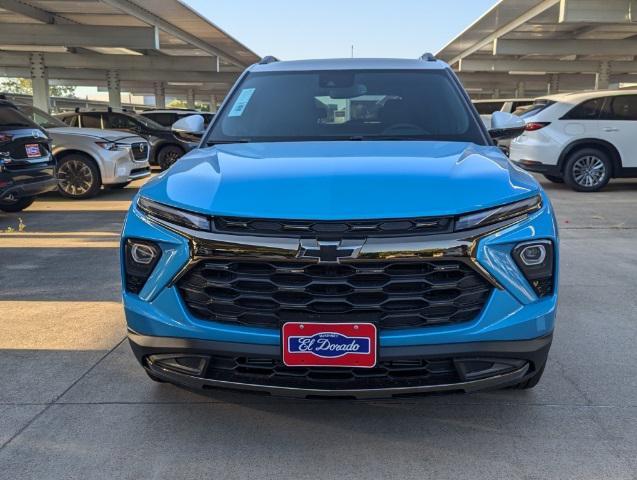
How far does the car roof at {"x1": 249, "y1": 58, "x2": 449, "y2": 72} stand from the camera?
417 cm

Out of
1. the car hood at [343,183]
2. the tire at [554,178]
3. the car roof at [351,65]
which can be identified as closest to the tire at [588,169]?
the tire at [554,178]

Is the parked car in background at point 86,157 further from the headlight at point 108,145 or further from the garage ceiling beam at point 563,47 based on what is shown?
the garage ceiling beam at point 563,47

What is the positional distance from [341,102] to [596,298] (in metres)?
2.69

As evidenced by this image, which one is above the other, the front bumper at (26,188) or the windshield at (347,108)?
the windshield at (347,108)

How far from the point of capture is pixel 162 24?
24.0 meters

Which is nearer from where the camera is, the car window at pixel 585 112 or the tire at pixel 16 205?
the tire at pixel 16 205

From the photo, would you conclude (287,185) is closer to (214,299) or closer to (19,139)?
(214,299)

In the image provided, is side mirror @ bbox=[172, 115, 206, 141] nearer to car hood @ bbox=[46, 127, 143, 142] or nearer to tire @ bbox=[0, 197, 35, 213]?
tire @ bbox=[0, 197, 35, 213]

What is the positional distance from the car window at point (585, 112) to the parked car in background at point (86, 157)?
8241 mm

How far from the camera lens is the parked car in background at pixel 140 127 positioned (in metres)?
14.2

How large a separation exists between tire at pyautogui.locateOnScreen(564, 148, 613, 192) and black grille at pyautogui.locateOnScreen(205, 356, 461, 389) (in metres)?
10.3

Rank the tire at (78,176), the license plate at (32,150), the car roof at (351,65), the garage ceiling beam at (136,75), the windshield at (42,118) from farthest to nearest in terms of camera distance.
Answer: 1. the garage ceiling beam at (136,75)
2. the tire at (78,176)
3. the windshield at (42,118)
4. the license plate at (32,150)
5. the car roof at (351,65)

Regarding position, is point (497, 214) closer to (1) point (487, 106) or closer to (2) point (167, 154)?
(2) point (167, 154)

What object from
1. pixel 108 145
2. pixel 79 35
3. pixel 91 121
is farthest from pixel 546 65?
pixel 108 145
